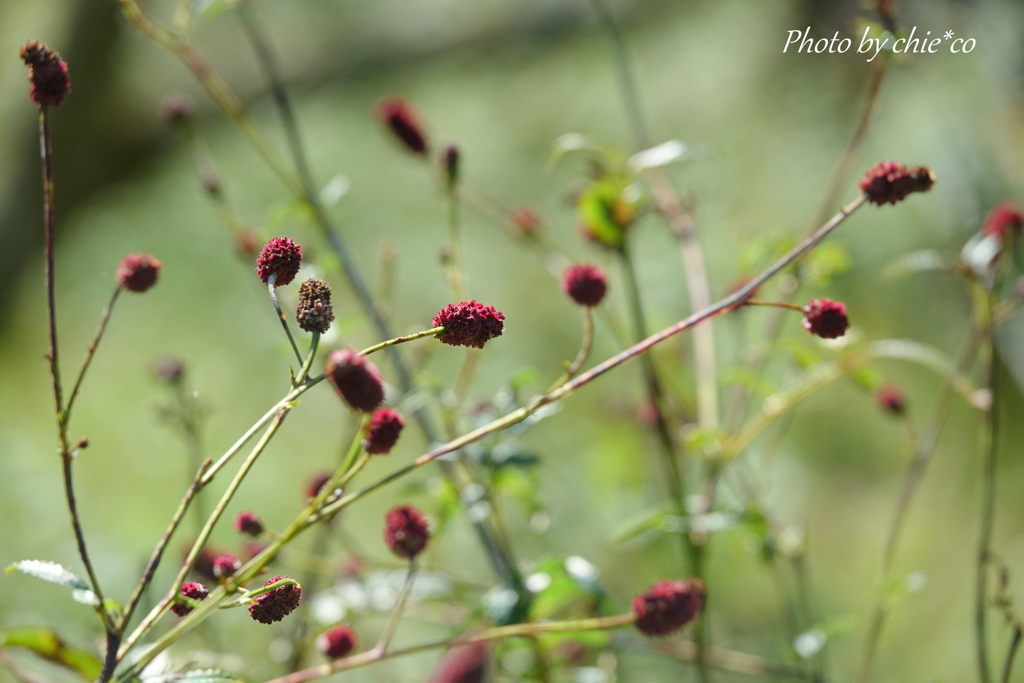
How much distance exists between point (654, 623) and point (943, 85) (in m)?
1.95

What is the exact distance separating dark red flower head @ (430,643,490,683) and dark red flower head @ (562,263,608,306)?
0.32m

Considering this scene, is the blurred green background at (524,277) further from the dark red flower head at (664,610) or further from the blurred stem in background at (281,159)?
the dark red flower head at (664,610)

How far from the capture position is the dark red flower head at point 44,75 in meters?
0.41

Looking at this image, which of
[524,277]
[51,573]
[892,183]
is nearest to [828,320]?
[892,183]

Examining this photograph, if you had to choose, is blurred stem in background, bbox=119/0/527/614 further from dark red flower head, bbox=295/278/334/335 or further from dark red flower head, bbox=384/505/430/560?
dark red flower head, bbox=295/278/334/335

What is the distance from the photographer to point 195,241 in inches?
108

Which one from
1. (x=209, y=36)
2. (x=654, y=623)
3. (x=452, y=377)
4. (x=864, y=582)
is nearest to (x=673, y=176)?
(x=452, y=377)

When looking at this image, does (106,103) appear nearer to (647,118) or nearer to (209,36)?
(209,36)

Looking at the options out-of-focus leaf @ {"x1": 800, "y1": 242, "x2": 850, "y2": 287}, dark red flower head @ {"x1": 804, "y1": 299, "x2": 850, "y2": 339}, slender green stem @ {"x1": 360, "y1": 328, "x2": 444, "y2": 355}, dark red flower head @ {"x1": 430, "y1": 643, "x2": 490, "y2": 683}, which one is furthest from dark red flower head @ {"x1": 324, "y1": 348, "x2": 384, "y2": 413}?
out-of-focus leaf @ {"x1": 800, "y1": 242, "x2": 850, "y2": 287}

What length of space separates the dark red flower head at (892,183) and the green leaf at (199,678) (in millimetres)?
392

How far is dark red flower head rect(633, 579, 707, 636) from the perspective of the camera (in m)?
0.45

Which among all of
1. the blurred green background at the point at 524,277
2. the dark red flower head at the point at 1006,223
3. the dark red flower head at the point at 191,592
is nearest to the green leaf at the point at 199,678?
the dark red flower head at the point at 191,592

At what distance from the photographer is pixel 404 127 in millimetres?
772

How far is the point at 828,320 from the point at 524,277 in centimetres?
185
